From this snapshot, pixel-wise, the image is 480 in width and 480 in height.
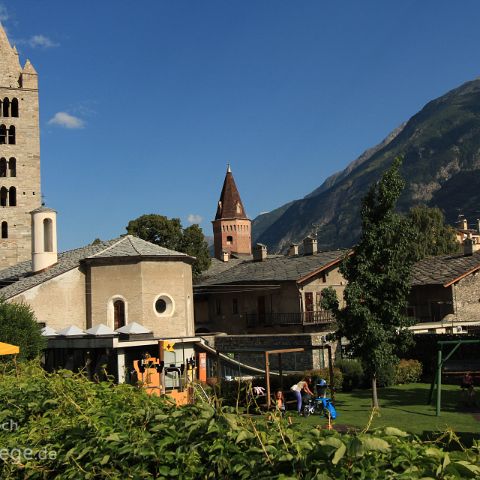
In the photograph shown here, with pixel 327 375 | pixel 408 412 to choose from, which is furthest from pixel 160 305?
pixel 408 412

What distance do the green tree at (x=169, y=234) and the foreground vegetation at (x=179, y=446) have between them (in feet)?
195

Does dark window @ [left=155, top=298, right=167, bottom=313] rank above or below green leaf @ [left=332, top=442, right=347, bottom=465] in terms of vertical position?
above

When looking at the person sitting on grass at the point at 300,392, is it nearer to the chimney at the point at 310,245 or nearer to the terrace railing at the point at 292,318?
the terrace railing at the point at 292,318

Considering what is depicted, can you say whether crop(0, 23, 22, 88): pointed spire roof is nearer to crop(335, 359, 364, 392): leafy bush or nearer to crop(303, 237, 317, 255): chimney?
crop(303, 237, 317, 255): chimney

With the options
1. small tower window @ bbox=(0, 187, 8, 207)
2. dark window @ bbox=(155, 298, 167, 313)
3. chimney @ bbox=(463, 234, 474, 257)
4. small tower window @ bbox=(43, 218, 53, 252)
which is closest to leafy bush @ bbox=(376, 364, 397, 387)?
dark window @ bbox=(155, 298, 167, 313)

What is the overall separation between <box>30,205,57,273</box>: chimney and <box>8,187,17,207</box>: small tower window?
19.3m

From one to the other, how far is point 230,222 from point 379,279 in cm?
8182

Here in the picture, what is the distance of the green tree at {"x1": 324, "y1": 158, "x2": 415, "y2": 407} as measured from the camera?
22203 millimetres

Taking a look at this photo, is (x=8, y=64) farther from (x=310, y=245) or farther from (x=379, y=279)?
(x=379, y=279)

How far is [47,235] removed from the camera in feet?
134

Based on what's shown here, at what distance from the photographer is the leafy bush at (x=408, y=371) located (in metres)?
30.4

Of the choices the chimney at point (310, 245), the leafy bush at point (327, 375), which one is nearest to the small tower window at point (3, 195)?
the chimney at point (310, 245)


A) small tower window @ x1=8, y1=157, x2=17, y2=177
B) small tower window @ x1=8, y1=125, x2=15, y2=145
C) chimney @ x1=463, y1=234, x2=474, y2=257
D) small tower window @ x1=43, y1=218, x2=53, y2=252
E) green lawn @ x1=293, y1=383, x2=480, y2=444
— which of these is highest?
small tower window @ x1=8, y1=125, x2=15, y2=145

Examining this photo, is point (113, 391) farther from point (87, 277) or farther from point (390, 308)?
point (87, 277)
